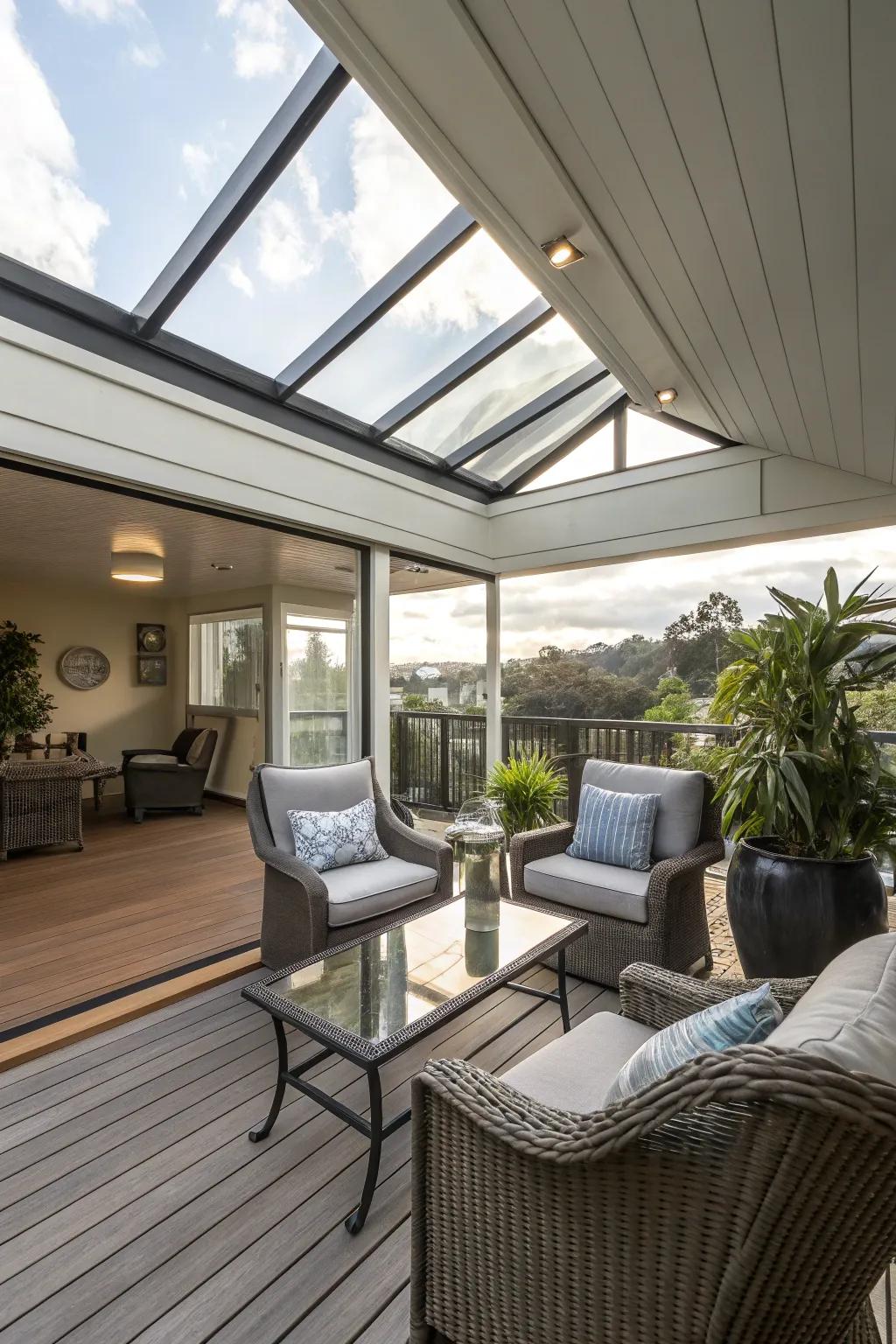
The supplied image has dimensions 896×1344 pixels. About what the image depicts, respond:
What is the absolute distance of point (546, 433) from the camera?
476 cm

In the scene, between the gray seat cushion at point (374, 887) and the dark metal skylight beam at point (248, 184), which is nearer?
the dark metal skylight beam at point (248, 184)

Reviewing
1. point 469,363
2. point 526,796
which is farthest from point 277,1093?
point 469,363

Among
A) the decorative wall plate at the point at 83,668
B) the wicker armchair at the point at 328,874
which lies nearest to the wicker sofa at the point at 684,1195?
the wicker armchair at the point at 328,874

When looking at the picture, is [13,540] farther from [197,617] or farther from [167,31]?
[167,31]

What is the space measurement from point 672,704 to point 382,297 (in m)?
3.55

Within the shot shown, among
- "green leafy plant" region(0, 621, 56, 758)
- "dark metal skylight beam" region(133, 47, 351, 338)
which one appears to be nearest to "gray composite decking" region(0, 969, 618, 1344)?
"dark metal skylight beam" region(133, 47, 351, 338)

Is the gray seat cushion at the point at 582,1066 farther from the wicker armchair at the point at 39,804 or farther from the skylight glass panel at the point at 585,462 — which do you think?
the wicker armchair at the point at 39,804

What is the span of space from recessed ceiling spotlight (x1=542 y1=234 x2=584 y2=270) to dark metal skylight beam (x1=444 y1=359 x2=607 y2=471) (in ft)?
6.60

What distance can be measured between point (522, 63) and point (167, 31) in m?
1.33

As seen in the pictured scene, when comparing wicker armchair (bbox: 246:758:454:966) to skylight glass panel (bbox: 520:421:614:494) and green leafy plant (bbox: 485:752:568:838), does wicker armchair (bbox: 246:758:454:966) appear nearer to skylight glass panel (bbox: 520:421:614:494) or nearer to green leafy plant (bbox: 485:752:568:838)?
green leafy plant (bbox: 485:752:568:838)

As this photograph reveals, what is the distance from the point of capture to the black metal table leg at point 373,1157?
1.68 m

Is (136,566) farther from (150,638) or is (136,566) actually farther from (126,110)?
(126,110)

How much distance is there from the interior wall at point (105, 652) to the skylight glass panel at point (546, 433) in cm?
426

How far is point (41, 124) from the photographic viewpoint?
6.89 ft
